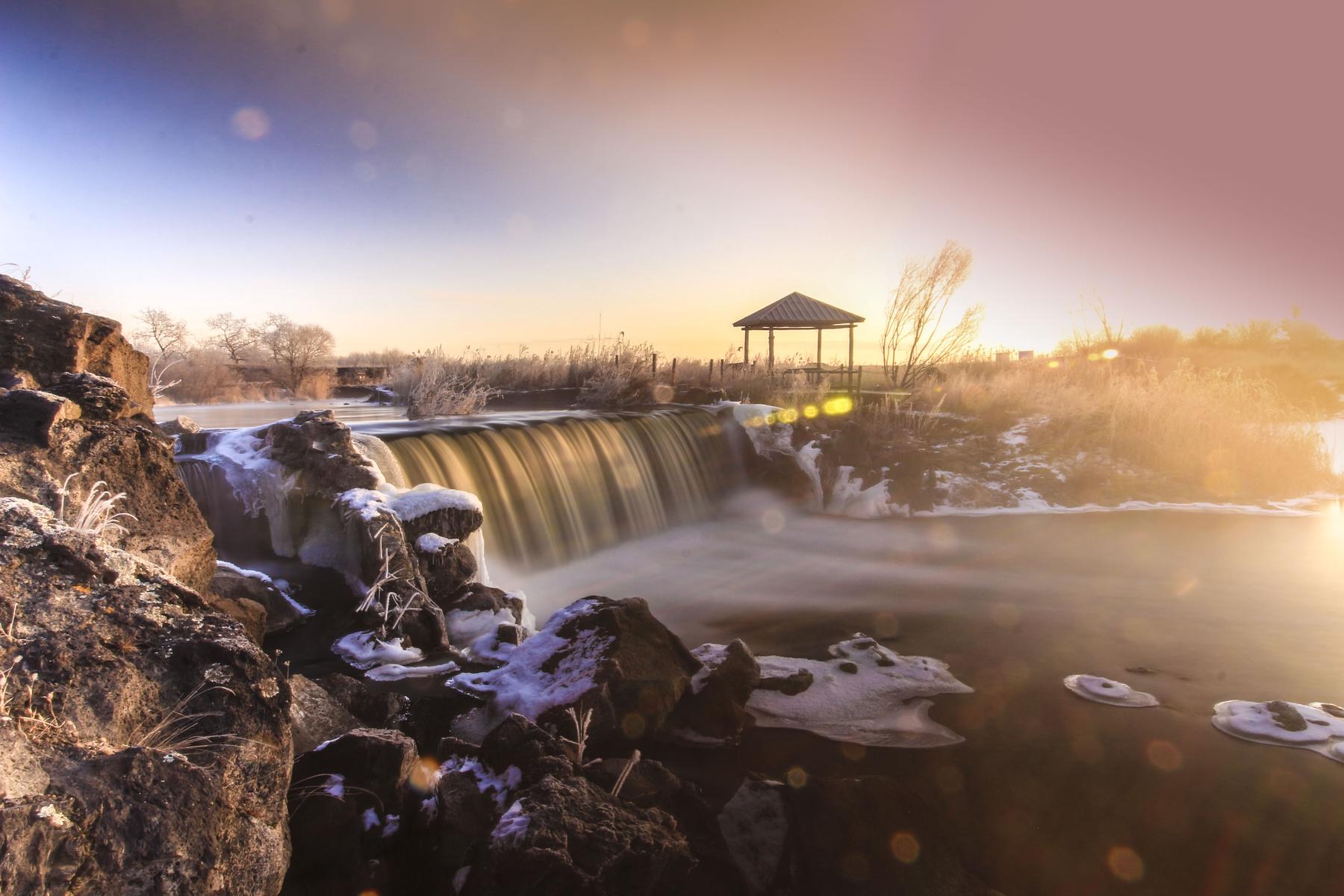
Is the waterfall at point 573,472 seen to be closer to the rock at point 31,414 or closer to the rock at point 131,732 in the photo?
the rock at point 31,414

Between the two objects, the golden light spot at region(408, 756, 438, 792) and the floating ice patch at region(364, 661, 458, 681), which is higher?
the golden light spot at region(408, 756, 438, 792)

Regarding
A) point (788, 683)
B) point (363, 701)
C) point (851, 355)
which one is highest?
point (851, 355)

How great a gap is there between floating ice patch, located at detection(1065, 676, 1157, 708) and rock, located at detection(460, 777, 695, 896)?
3.78 m

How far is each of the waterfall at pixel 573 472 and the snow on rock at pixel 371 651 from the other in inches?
110

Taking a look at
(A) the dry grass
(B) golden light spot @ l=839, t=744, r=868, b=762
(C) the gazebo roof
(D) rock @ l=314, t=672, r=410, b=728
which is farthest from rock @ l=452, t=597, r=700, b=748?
(C) the gazebo roof

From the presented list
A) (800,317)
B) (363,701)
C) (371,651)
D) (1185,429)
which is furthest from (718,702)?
(800,317)

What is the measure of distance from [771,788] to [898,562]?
20.9 ft

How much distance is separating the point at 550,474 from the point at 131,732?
303 inches

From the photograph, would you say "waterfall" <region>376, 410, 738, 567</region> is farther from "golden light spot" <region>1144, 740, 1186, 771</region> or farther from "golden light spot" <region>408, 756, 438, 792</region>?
"golden light spot" <region>1144, 740, 1186, 771</region>

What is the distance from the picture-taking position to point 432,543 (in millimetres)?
5898

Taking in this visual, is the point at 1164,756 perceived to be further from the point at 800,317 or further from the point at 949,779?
the point at 800,317

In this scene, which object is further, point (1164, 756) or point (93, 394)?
point (1164, 756)

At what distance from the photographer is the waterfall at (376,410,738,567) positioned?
853 centimetres

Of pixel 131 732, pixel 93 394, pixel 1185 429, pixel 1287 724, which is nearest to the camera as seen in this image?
pixel 131 732
